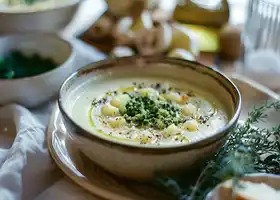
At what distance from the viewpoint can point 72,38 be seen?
1133 millimetres

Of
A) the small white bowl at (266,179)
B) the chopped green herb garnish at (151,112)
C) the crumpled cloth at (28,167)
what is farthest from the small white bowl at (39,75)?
the small white bowl at (266,179)

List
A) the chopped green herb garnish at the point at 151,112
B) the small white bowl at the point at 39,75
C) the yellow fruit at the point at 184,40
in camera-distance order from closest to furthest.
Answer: the chopped green herb garnish at the point at 151,112 < the small white bowl at the point at 39,75 < the yellow fruit at the point at 184,40

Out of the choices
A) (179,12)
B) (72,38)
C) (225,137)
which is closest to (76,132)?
(225,137)

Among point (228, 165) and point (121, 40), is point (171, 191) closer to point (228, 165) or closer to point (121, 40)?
point (228, 165)

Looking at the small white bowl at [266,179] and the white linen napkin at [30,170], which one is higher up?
the small white bowl at [266,179]

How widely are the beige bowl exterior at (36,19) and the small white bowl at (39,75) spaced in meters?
0.09

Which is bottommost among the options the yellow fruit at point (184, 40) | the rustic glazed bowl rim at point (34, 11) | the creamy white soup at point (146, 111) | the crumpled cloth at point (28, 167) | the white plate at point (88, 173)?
the yellow fruit at point (184, 40)

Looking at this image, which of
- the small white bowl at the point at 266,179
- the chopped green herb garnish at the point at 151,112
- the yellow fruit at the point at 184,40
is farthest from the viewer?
the yellow fruit at the point at 184,40

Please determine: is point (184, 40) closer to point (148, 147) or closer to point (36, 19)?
point (36, 19)

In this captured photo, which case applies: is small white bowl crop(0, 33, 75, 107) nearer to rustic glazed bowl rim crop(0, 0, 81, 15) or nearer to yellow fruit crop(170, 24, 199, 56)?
rustic glazed bowl rim crop(0, 0, 81, 15)

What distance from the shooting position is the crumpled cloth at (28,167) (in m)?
0.67

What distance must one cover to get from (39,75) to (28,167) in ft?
0.65

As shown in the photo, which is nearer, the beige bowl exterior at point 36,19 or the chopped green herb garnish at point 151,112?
the chopped green herb garnish at point 151,112

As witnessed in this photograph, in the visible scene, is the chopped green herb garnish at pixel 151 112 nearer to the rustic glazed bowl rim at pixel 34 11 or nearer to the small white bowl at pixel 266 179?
the small white bowl at pixel 266 179
